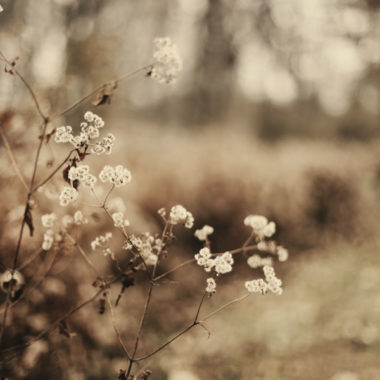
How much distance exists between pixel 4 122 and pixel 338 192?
5.12 metres

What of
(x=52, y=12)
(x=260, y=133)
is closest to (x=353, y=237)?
(x=52, y=12)

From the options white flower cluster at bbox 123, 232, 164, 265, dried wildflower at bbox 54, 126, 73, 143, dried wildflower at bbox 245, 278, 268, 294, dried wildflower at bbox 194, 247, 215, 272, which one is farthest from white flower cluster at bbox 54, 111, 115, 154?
dried wildflower at bbox 245, 278, 268, 294

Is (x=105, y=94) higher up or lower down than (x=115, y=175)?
higher up

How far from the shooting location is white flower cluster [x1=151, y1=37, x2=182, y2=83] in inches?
63.4

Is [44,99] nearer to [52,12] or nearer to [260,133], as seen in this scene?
[52,12]

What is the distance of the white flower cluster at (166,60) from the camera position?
5.28 feet

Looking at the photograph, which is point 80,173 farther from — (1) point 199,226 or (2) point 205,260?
(1) point 199,226

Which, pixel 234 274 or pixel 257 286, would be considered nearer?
pixel 257 286

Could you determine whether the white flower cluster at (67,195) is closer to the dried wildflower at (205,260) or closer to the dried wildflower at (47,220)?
the dried wildflower at (47,220)

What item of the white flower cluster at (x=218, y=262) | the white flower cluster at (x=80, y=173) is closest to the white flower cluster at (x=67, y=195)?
the white flower cluster at (x=80, y=173)

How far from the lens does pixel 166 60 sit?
63.7 inches

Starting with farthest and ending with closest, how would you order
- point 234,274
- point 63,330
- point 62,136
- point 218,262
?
point 234,274, point 63,330, point 218,262, point 62,136

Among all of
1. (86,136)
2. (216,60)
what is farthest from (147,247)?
(216,60)

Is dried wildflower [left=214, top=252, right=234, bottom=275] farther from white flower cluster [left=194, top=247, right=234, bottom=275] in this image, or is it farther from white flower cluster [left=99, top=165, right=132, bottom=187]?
white flower cluster [left=99, top=165, right=132, bottom=187]
